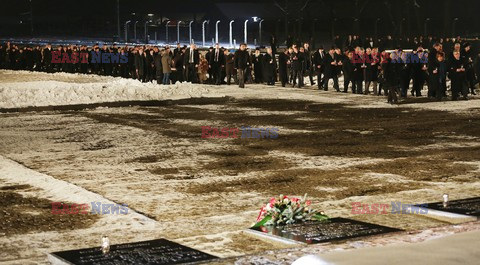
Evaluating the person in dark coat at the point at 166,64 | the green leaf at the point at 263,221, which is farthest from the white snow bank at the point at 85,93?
the green leaf at the point at 263,221

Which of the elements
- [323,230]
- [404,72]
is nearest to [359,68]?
[404,72]

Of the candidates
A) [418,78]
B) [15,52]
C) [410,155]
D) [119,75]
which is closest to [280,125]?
[410,155]

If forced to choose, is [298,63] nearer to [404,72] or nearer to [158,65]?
[404,72]

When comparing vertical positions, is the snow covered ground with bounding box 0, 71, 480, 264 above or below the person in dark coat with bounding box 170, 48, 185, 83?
below

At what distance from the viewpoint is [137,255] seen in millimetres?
8180

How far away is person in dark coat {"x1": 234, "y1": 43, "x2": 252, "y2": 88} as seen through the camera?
113ft

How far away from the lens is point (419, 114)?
23.5m

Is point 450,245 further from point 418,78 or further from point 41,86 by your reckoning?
point 41,86

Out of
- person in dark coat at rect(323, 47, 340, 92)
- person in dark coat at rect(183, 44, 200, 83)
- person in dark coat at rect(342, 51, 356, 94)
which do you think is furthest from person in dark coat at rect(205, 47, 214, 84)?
person in dark coat at rect(342, 51, 356, 94)

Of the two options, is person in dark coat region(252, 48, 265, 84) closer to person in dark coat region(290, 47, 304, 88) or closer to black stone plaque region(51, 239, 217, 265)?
person in dark coat region(290, 47, 304, 88)

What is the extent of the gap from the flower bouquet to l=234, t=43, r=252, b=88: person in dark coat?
25205 millimetres

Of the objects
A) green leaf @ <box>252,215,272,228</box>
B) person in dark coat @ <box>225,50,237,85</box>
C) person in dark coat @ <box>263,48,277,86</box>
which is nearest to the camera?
green leaf @ <box>252,215,272,228</box>

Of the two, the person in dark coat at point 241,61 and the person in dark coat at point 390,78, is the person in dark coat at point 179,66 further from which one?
the person in dark coat at point 390,78

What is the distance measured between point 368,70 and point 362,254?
23903mm
